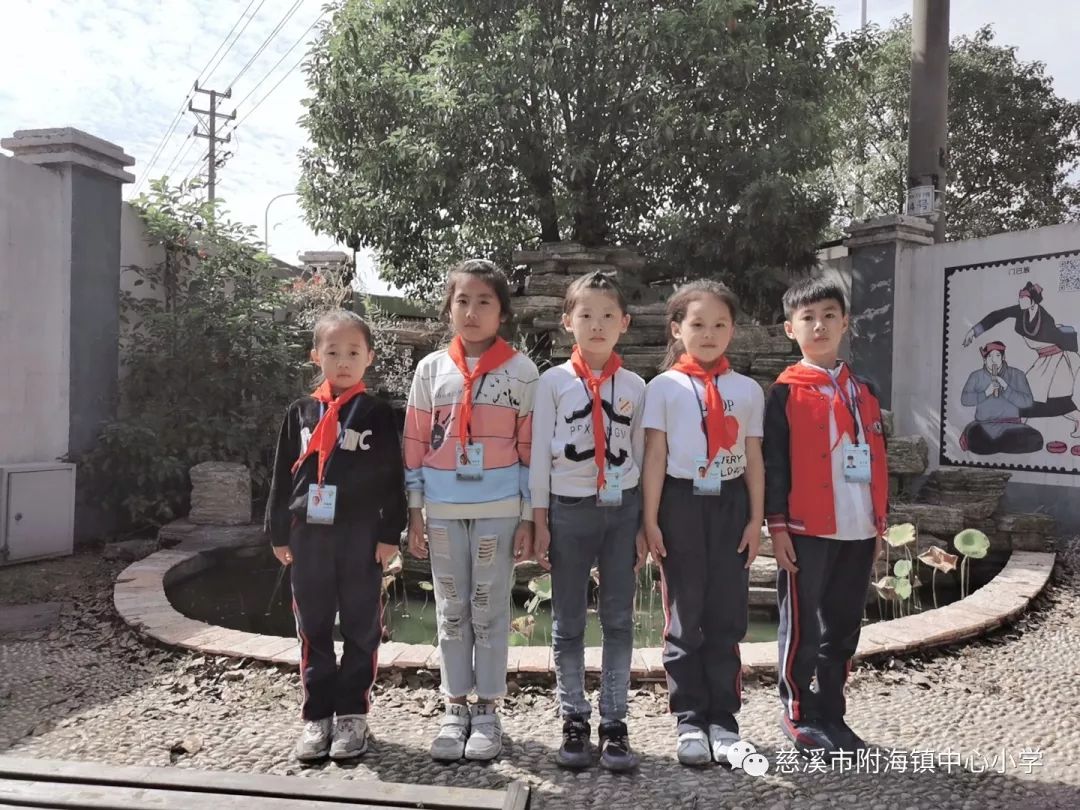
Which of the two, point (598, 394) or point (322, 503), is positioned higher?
point (598, 394)

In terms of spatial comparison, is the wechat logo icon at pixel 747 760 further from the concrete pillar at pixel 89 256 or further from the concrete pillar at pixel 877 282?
the concrete pillar at pixel 877 282

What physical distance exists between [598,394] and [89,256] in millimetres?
4728

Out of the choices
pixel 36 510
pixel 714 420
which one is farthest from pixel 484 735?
pixel 36 510

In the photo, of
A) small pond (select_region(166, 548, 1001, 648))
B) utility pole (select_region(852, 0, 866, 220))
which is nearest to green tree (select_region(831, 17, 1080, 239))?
utility pole (select_region(852, 0, 866, 220))

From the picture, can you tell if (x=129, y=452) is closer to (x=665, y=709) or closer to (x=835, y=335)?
(x=665, y=709)

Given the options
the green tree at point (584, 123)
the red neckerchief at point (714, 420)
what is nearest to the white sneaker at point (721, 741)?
the red neckerchief at point (714, 420)

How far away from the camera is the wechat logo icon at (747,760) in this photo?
7.01 feet

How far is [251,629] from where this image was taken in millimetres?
3924

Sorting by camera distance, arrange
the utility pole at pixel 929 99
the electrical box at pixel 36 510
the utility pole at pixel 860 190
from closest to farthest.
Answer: the electrical box at pixel 36 510
the utility pole at pixel 929 99
the utility pole at pixel 860 190

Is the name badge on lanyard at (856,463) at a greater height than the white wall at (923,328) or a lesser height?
lesser

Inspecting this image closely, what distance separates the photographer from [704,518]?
222 cm

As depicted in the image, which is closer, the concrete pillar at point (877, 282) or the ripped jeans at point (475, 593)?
the ripped jeans at point (475, 593)

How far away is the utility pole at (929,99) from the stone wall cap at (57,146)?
7876mm

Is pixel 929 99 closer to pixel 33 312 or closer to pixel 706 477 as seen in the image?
pixel 706 477
